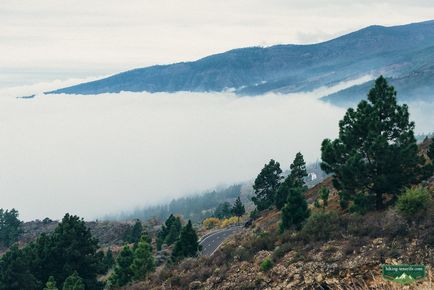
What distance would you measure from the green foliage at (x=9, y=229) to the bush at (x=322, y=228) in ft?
382

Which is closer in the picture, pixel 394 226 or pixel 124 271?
pixel 394 226

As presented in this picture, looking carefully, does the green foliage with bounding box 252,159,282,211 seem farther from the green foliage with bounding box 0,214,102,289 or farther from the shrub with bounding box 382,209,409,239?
the shrub with bounding box 382,209,409,239

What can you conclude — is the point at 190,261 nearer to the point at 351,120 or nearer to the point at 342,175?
the point at 342,175

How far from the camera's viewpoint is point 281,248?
1121 inches

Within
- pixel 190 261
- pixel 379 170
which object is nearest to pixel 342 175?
pixel 379 170

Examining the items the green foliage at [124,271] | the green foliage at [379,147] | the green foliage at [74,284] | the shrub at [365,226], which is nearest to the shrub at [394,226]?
the shrub at [365,226]

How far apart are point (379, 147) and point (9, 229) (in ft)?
400

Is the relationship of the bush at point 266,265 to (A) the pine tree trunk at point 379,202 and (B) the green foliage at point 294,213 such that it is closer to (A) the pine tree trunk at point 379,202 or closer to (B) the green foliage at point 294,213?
(A) the pine tree trunk at point 379,202

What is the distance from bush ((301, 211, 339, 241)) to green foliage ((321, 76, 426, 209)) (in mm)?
3211

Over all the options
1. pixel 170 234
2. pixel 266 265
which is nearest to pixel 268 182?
pixel 170 234

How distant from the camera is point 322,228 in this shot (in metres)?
29.2

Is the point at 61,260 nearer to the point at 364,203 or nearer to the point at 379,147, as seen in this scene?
the point at 364,203

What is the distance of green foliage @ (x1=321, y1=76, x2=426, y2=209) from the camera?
3066 centimetres

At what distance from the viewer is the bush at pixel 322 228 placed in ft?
92.7
